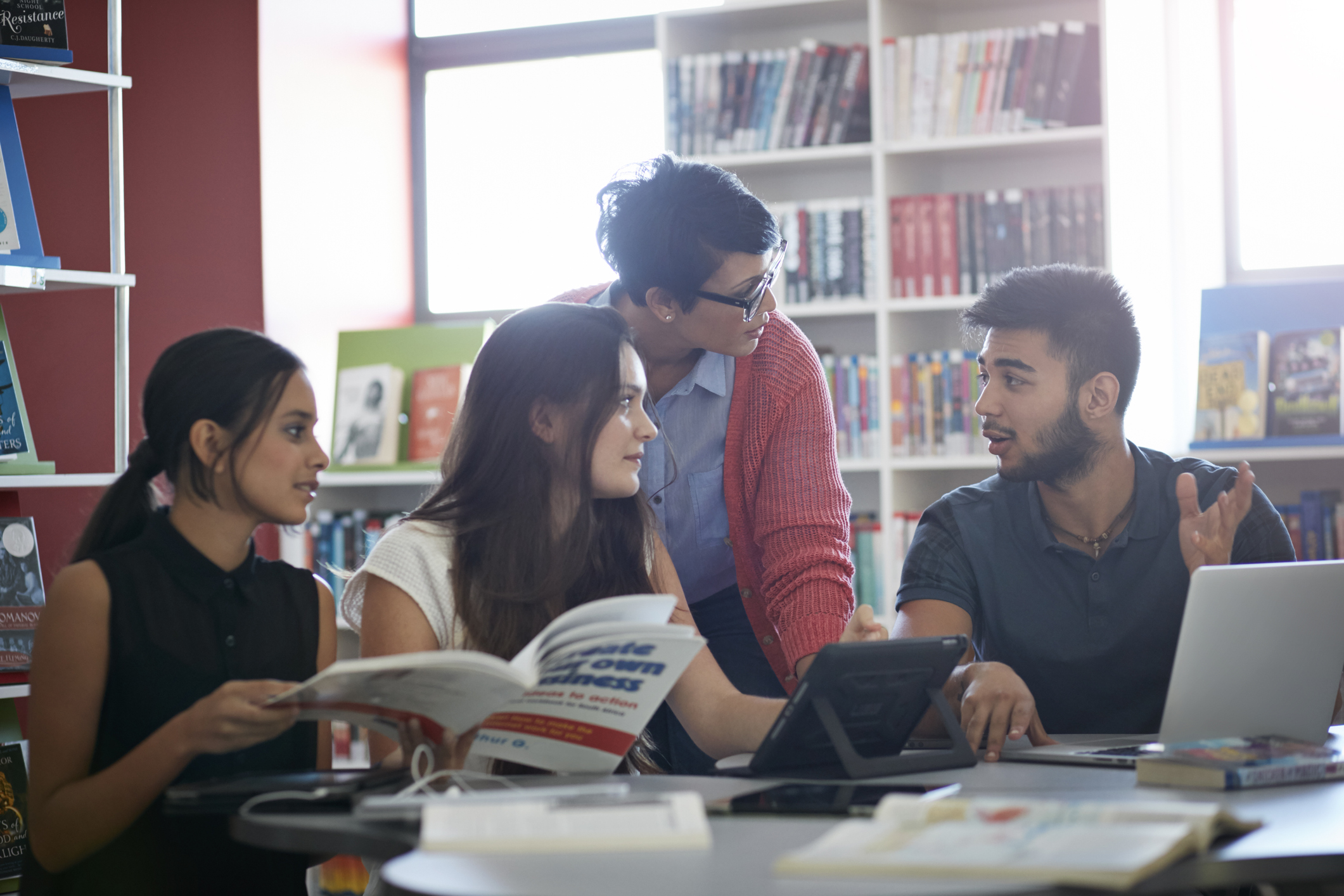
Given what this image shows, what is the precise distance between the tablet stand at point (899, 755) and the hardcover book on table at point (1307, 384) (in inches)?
75.9

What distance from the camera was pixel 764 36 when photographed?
3389 millimetres

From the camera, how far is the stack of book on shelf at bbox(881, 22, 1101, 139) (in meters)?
3.00

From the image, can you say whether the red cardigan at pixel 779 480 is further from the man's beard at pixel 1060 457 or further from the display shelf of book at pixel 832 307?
the display shelf of book at pixel 832 307

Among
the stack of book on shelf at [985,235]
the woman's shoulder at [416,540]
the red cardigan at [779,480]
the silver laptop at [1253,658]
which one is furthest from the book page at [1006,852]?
the stack of book on shelf at [985,235]

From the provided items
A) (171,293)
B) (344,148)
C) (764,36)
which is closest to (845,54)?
(764,36)

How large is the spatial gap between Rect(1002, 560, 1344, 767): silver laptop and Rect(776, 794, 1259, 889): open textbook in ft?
1.05

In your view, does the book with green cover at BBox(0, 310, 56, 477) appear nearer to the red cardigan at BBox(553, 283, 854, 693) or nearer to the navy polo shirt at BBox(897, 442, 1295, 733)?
the red cardigan at BBox(553, 283, 854, 693)

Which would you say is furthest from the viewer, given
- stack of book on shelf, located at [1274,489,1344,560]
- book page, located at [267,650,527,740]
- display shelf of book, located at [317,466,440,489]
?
display shelf of book, located at [317,466,440,489]

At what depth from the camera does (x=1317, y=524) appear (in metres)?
2.95

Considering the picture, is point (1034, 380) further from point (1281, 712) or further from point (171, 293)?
point (171, 293)

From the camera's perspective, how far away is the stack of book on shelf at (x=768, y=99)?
316 cm

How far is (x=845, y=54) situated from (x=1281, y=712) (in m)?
2.22

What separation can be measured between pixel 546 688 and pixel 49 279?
56.0 inches

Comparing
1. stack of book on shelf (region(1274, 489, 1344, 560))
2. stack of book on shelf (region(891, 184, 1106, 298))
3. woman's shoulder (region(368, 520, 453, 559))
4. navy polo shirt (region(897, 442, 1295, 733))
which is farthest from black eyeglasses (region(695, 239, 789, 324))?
stack of book on shelf (region(1274, 489, 1344, 560))
